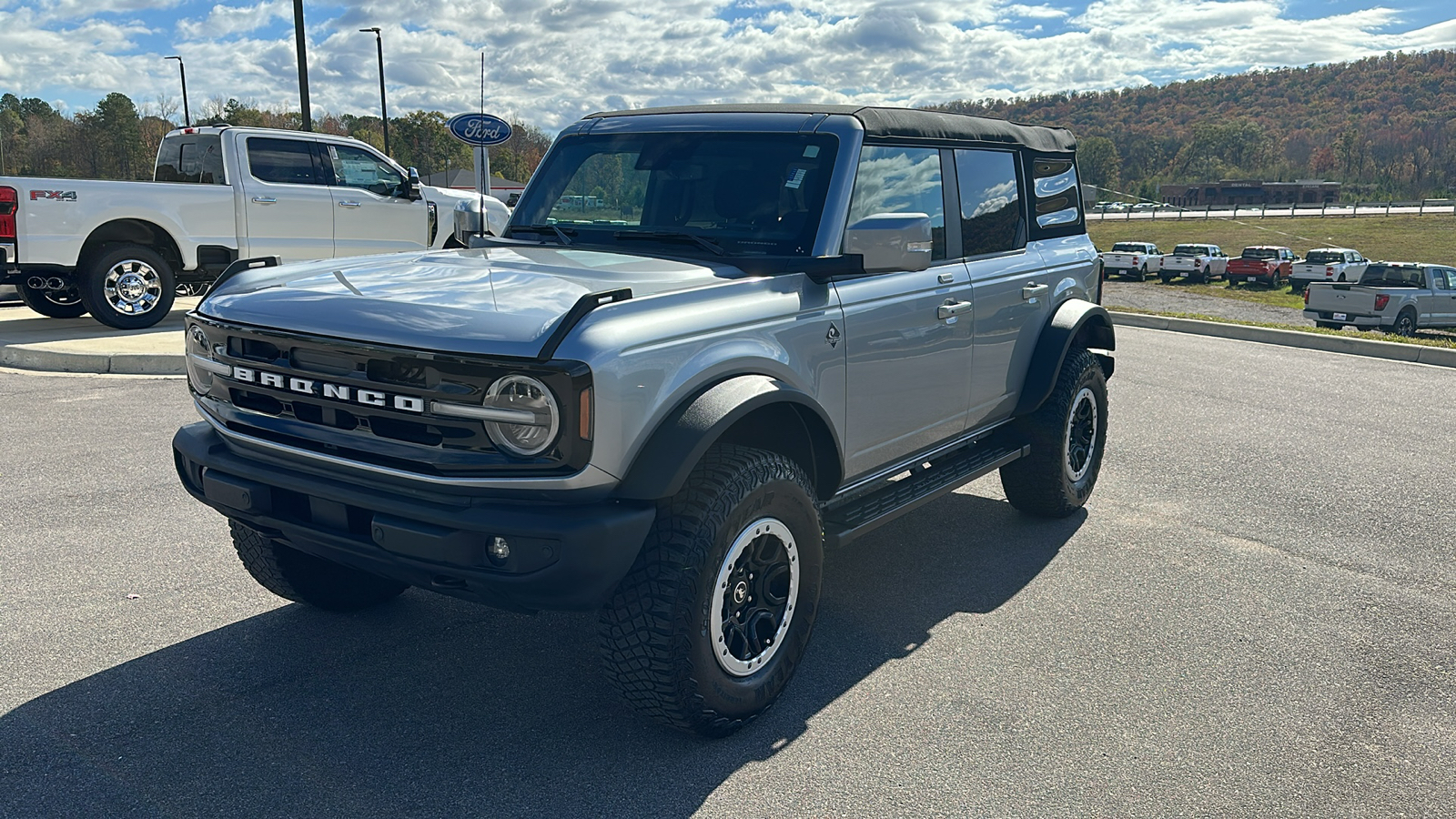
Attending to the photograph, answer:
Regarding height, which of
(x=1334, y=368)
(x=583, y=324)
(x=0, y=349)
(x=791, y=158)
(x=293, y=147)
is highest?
(x=293, y=147)

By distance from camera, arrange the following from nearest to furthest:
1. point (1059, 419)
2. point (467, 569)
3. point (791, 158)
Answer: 1. point (467, 569)
2. point (791, 158)
3. point (1059, 419)

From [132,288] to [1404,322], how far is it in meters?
23.2

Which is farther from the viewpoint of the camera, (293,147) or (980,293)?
(293,147)

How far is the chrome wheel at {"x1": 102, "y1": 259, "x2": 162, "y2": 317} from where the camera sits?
1144 cm

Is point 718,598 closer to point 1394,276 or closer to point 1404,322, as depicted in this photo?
point 1404,322

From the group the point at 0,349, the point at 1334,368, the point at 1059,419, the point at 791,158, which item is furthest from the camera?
the point at 1334,368

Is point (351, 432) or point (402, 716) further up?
point (351, 432)

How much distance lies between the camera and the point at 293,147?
41.9 ft

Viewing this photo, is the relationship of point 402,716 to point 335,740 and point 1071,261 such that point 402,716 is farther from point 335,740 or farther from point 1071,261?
point 1071,261

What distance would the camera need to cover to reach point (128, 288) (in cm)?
1159

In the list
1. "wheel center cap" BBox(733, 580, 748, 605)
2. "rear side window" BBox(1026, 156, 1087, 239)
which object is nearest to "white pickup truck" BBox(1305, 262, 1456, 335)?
"rear side window" BBox(1026, 156, 1087, 239)

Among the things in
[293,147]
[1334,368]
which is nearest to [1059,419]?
[1334,368]

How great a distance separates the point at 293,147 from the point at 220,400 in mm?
10162

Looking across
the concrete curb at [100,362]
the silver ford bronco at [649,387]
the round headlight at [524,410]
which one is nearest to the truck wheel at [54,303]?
the concrete curb at [100,362]
